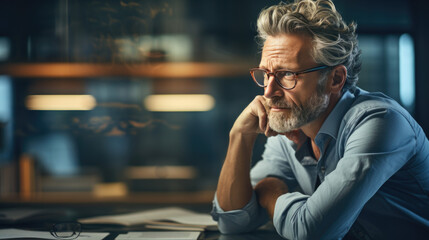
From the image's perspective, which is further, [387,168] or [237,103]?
[237,103]

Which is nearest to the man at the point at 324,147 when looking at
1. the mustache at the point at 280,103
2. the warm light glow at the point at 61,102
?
the mustache at the point at 280,103

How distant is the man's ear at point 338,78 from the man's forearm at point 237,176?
0.87 ft

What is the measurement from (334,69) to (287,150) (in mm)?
313

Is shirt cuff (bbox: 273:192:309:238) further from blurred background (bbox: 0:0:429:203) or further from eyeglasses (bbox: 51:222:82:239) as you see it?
blurred background (bbox: 0:0:429:203)

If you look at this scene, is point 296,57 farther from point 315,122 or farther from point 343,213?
point 343,213

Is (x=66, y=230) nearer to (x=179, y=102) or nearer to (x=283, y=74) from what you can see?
(x=283, y=74)

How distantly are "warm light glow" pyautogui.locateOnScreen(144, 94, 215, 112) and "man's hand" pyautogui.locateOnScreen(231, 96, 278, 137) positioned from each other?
1.24m

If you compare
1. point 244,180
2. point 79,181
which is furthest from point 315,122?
point 79,181

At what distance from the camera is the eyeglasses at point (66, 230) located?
106 centimetres

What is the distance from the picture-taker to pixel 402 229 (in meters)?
0.99

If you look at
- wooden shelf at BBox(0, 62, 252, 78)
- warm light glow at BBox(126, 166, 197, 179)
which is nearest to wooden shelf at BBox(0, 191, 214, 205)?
warm light glow at BBox(126, 166, 197, 179)

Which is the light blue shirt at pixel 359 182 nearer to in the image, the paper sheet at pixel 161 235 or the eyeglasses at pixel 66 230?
the paper sheet at pixel 161 235

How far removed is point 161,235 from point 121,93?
1422mm

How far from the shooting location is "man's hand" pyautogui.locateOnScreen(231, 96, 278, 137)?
107 cm
